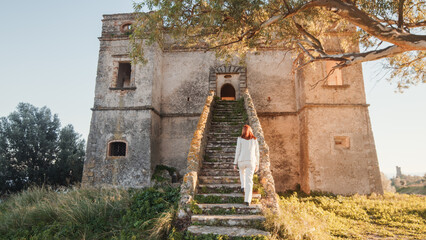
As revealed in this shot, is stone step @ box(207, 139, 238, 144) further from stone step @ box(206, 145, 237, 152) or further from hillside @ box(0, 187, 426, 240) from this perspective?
hillside @ box(0, 187, 426, 240)

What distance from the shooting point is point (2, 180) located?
592 inches

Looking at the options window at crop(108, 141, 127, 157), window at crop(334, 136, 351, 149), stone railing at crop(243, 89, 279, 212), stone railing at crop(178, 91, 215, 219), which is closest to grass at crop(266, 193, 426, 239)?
stone railing at crop(243, 89, 279, 212)

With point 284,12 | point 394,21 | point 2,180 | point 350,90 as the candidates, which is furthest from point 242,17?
point 2,180

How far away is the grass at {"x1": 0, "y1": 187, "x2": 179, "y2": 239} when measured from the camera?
5711 millimetres

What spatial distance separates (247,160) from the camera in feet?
19.4

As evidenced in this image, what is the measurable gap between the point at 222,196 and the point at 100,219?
3232mm

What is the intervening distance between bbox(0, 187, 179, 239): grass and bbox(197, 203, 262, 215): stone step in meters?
0.78

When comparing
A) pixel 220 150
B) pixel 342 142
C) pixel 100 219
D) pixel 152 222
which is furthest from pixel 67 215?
pixel 342 142

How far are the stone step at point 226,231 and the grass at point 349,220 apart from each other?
35 cm

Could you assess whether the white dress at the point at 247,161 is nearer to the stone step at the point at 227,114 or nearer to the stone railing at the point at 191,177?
the stone railing at the point at 191,177

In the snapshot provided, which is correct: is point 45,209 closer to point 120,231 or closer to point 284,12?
point 120,231

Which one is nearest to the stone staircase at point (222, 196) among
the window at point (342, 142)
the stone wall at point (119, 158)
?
the stone wall at point (119, 158)

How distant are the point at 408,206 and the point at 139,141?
11.5m

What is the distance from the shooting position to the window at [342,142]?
1224 centimetres
